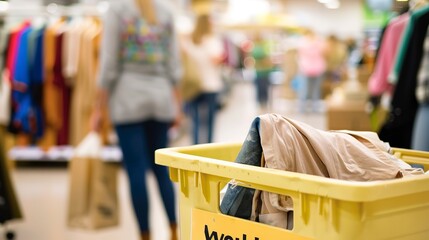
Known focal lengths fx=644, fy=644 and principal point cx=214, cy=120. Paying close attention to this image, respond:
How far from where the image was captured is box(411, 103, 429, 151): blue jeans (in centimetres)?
264

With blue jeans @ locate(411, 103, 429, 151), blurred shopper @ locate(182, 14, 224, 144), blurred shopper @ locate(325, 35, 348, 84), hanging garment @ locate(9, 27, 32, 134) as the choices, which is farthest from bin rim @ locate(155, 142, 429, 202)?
blurred shopper @ locate(325, 35, 348, 84)

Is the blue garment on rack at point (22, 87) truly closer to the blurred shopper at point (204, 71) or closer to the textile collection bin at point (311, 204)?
the blurred shopper at point (204, 71)

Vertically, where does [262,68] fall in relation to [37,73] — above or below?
below

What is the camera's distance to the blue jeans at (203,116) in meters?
5.82

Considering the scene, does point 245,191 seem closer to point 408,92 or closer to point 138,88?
point 408,92

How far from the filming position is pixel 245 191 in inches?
58.0

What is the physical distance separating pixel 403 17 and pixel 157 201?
2.22 metres

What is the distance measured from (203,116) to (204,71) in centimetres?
46

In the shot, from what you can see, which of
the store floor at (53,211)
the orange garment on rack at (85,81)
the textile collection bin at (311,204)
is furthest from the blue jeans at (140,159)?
the orange garment on rack at (85,81)

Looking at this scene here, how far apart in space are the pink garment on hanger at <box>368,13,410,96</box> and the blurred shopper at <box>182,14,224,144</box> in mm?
1938

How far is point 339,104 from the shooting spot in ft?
18.5

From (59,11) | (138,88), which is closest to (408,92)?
(138,88)

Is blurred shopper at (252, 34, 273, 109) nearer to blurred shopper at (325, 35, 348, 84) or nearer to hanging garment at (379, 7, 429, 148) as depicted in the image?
blurred shopper at (325, 35, 348, 84)

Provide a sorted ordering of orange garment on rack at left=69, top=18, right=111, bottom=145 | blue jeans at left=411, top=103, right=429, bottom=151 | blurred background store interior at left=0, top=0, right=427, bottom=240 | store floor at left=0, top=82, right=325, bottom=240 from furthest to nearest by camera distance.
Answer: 1. orange garment on rack at left=69, top=18, right=111, bottom=145
2. blurred background store interior at left=0, top=0, right=427, bottom=240
3. store floor at left=0, top=82, right=325, bottom=240
4. blue jeans at left=411, top=103, right=429, bottom=151
